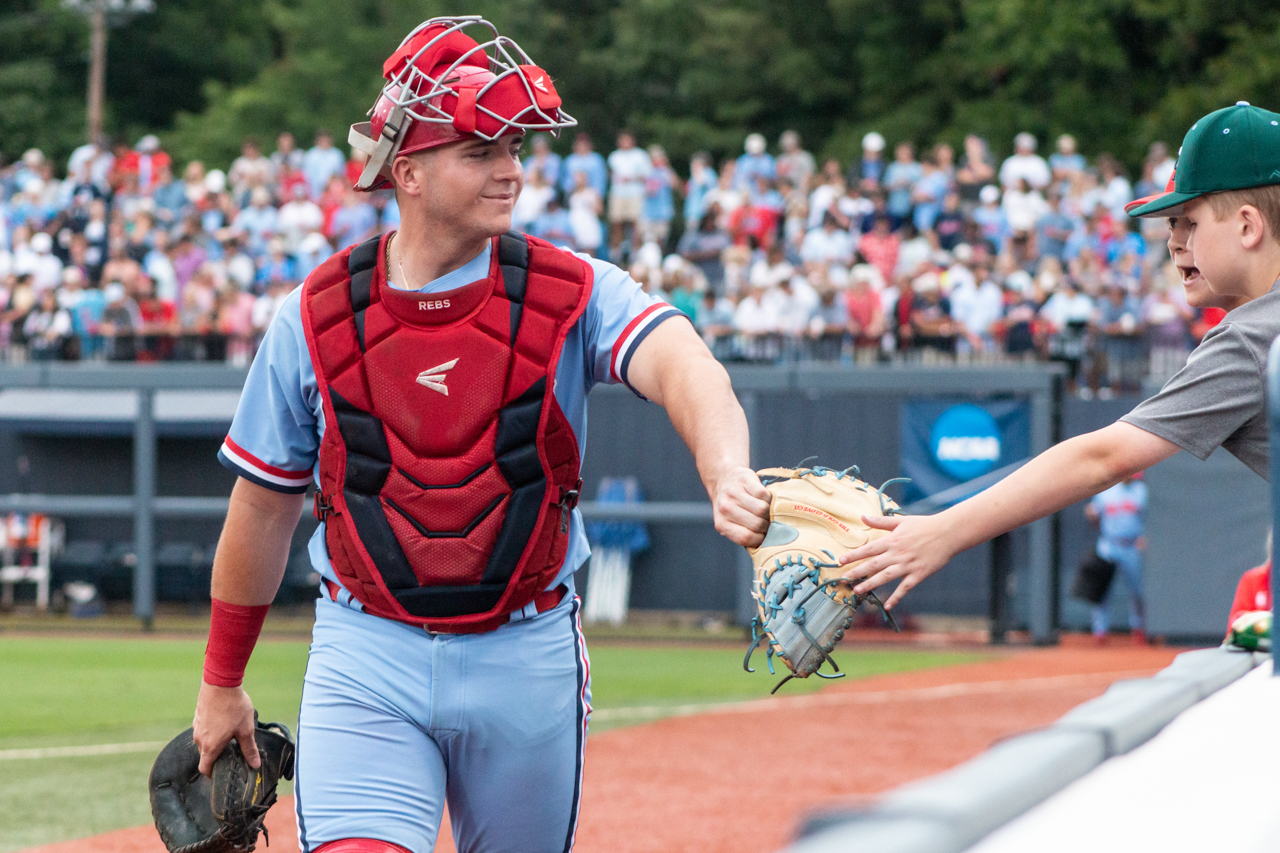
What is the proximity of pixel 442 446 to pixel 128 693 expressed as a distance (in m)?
7.93

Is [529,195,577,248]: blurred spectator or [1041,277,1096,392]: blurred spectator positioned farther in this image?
[529,195,577,248]: blurred spectator

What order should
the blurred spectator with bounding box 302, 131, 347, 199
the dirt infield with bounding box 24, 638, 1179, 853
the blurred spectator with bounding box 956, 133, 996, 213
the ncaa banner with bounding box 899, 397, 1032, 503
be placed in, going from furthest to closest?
the blurred spectator with bounding box 302, 131, 347, 199
the blurred spectator with bounding box 956, 133, 996, 213
the ncaa banner with bounding box 899, 397, 1032, 503
the dirt infield with bounding box 24, 638, 1179, 853

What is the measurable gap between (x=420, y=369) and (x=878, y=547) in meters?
0.92

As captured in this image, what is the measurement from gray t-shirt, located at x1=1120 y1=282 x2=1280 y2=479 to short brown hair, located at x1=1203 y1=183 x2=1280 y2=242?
263 millimetres

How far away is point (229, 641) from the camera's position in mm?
3047

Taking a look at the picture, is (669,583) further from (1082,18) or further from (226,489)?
(1082,18)

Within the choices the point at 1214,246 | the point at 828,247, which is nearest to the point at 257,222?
the point at 828,247

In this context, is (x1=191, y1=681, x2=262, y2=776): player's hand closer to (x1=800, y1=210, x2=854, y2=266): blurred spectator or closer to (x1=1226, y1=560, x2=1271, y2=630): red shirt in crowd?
(x1=1226, y1=560, x2=1271, y2=630): red shirt in crowd

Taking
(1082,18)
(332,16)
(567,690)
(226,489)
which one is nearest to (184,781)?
(567,690)

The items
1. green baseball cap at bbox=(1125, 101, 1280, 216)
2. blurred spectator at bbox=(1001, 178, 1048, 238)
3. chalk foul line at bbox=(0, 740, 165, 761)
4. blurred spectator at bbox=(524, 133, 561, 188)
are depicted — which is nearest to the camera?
green baseball cap at bbox=(1125, 101, 1280, 216)

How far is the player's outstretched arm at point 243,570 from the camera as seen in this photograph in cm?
297

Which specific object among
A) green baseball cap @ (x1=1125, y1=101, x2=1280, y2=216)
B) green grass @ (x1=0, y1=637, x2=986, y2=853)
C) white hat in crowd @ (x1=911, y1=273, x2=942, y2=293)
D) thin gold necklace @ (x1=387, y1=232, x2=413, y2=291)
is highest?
white hat in crowd @ (x1=911, y1=273, x2=942, y2=293)

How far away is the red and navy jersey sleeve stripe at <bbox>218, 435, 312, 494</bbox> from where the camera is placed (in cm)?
293

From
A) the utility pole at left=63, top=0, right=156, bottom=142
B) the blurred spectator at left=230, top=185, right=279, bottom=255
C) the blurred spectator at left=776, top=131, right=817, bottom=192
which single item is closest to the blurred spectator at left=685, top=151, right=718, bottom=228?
the blurred spectator at left=776, top=131, right=817, bottom=192
